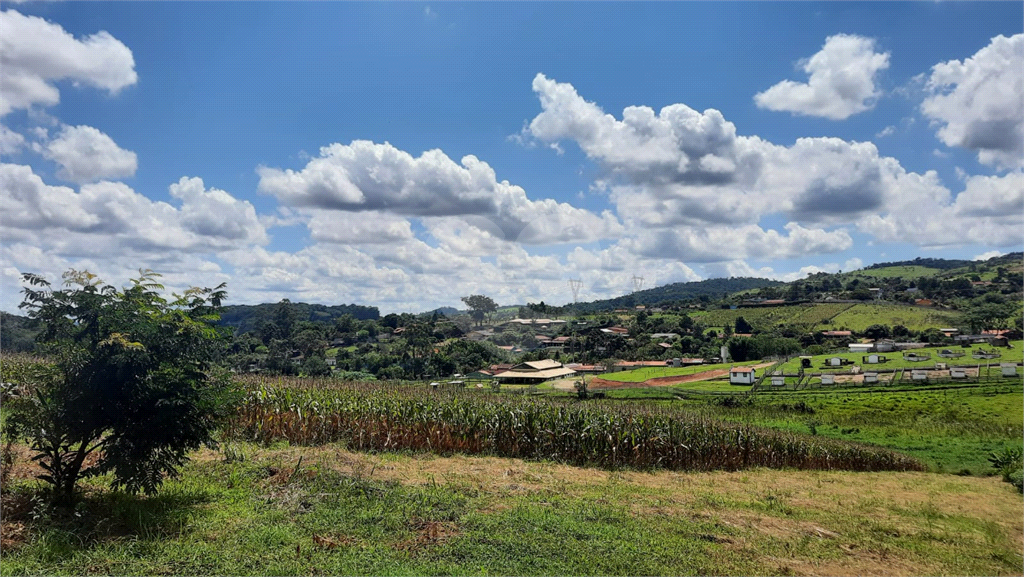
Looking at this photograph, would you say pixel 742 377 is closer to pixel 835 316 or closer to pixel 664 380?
pixel 664 380

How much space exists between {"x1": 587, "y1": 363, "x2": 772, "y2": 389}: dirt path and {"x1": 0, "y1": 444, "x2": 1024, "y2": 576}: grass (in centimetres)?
5404

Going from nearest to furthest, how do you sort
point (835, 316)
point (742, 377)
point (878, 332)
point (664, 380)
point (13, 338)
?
point (13, 338) → point (742, 377) → point (664, 380) → point (878, 332) → point (835, 316)

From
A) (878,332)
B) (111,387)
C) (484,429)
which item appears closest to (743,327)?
(878,332)

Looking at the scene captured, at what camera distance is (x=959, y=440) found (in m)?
32.5

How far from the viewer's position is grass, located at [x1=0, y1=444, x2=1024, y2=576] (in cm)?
744

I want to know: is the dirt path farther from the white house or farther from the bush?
the bush

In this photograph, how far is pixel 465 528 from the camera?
29.2ft

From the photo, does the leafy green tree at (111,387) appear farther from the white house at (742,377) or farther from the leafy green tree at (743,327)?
the leafy green tree at (743,327)

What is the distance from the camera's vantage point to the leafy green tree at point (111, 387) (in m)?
8.06

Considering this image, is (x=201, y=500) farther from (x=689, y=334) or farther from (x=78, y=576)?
(x=689, y=334)

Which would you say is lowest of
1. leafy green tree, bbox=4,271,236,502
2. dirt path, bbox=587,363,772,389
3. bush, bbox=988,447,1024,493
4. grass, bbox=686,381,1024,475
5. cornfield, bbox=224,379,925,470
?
dirt path, bbox=587,363,772,389

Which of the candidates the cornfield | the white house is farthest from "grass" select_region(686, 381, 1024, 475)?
the cornfield

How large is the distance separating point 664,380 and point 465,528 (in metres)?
65.7

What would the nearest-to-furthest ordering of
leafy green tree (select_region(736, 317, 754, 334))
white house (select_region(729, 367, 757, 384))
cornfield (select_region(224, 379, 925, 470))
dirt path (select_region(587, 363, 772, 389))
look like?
1. cornfield (select_region(224, 379, 925, 470))
2. white house (select_region(729, 367, 757, 384))
3. dirt path (select_region(587, 363, 772, 389))
4. leafy green tree (select_region(736, 317, 754, 334))
